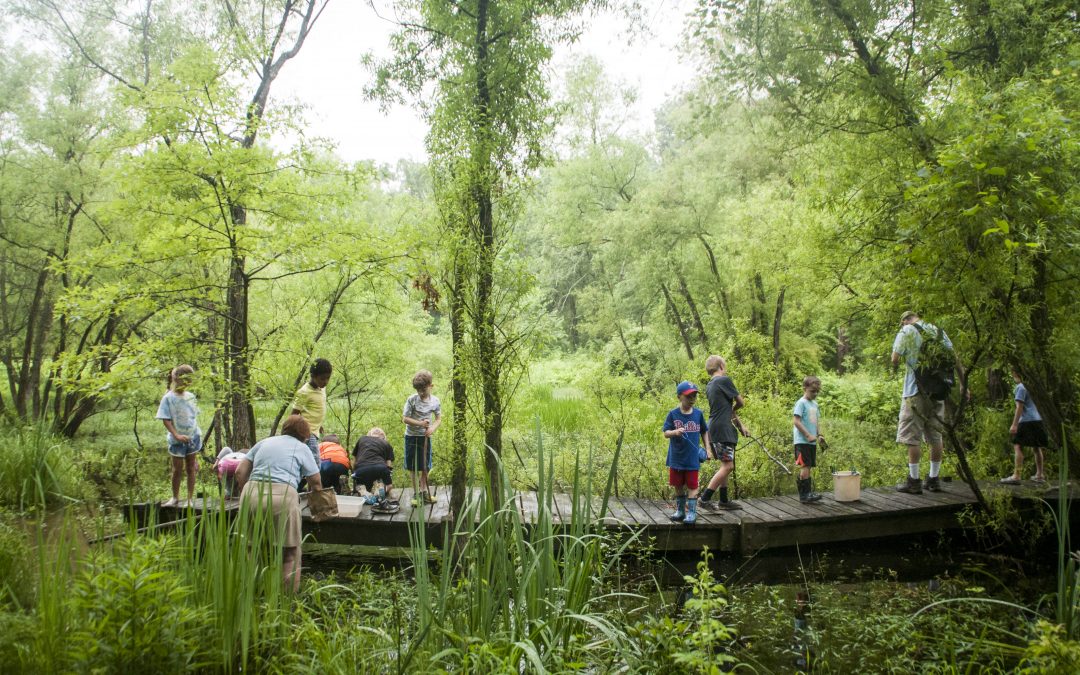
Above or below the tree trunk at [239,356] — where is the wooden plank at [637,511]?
below

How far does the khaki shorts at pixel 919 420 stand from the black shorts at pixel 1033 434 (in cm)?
101

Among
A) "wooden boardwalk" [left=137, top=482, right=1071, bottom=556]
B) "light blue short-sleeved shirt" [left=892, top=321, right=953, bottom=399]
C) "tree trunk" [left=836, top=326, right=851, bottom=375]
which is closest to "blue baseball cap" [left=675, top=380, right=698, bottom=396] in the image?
"wooden boardwalk" [left=137, top=482, right=1071, bottom=556]

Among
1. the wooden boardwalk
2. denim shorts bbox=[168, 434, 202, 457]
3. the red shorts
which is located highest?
denim shorts bbox=[168, 434, 202, 457]

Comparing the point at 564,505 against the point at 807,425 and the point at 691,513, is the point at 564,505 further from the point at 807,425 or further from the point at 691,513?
the point at 807,425

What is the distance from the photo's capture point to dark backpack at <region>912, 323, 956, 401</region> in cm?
573

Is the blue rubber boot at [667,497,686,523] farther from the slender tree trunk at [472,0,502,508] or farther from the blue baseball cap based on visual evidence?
the slender tree trunk at [472,0,502,508]

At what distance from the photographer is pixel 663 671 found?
234cm

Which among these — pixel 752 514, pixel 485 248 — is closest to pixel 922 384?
pixel 752 514

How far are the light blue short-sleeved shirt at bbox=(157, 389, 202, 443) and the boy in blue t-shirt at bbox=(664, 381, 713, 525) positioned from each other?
5.35 meters

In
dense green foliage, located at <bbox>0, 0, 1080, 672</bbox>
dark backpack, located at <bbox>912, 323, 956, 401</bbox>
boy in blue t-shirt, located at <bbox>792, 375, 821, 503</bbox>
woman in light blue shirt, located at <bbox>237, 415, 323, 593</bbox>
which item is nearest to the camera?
dense green foliage, located at <bbox>0, 0, 1080, 672</bbox>

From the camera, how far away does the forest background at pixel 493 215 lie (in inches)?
209

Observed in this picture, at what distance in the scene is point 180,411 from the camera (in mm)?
6926

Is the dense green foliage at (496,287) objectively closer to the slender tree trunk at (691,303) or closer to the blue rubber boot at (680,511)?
the slender tree trunk at (691,303)

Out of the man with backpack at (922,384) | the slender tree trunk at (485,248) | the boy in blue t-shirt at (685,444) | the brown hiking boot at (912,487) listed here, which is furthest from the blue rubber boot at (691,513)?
the brown hiking boot at (912,487)
